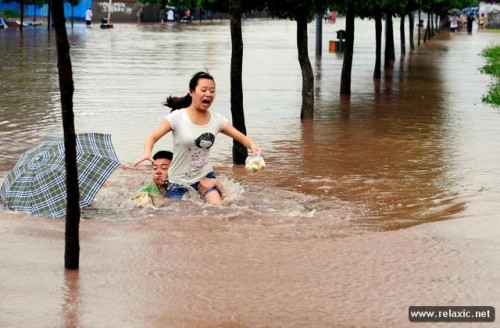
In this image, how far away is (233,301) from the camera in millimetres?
6387

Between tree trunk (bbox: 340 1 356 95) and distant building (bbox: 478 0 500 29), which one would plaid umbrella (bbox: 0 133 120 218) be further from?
distant building (bbox: 478 0 500 29)

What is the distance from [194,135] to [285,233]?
127 centimetres

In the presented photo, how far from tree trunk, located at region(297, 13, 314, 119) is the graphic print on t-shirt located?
299 inches

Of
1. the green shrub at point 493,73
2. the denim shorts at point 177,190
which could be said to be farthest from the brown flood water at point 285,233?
the green shrub at point 493,73

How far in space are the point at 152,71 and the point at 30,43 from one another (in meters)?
16.3

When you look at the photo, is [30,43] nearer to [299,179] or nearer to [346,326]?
[299,179]

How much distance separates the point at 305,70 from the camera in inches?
664

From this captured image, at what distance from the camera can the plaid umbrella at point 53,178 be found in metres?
8.77

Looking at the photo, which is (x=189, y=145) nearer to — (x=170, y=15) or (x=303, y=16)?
(x=303, y=16)

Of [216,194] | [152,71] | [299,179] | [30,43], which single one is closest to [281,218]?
[216,194]

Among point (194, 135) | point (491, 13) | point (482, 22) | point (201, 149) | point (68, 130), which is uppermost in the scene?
point (491, 13)

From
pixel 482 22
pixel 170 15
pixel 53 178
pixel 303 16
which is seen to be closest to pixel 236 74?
pixel 303 16

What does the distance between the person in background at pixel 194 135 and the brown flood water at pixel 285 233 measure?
185 millimetres

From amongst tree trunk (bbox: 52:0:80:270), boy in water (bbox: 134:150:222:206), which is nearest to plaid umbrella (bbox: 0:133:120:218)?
boy in water (bbox: 134:150:222:206)
